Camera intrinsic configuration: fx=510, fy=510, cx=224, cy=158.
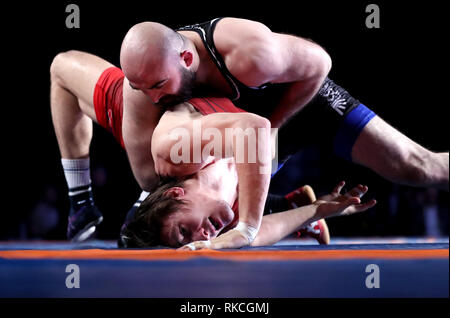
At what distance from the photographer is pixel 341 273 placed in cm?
97

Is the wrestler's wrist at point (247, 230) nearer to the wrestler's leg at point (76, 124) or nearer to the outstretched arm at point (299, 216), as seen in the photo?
the outstretched arm at point (299, 216)

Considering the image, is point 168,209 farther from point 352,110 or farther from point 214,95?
point 352,110

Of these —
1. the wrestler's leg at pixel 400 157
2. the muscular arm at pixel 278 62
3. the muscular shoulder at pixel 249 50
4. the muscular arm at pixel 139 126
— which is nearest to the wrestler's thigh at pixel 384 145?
the wrestler's leg at pixel 400 157

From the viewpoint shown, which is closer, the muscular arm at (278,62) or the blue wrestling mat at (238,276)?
the blue wrestling mat at (238,276)

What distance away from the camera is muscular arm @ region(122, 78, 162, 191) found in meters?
1.66

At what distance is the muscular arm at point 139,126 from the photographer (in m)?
1.66

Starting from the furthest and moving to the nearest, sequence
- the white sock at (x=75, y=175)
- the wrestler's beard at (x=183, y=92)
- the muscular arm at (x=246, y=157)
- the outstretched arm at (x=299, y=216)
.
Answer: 1. the white sock at (x=75, y=175)
2. the outstretched arm at (x=299, y=216)
3. the wrestler's beard at (x=183, y=92)
4. the muscular arm at (x=246, y=157)

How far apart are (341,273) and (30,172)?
2740mm

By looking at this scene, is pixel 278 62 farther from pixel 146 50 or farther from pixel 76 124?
pixel 76 124

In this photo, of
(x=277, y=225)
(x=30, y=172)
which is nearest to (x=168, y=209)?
(x=277, y=225)

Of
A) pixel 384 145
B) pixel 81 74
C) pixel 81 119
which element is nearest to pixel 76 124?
pixel 81 119

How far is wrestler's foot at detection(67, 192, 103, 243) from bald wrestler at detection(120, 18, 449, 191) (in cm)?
27

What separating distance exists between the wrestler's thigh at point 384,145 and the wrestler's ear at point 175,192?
72 centimetres

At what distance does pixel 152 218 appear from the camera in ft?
4.72
